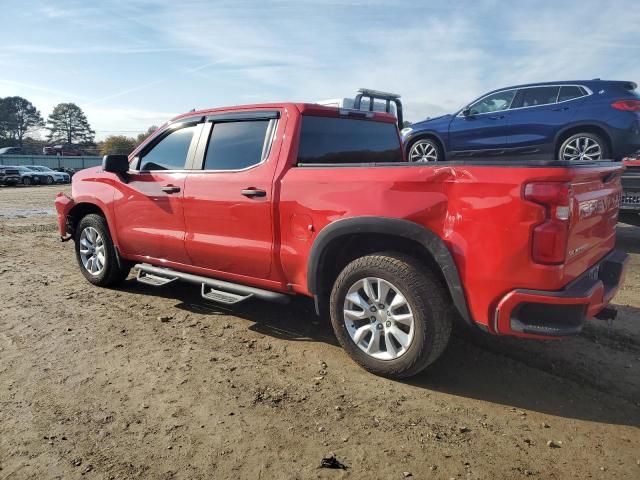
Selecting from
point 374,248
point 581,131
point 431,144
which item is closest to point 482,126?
point 431,144

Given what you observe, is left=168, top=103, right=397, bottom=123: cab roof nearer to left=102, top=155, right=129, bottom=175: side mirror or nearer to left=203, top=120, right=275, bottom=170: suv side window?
left=203, top=120, right=275, bottom=170: suv side window

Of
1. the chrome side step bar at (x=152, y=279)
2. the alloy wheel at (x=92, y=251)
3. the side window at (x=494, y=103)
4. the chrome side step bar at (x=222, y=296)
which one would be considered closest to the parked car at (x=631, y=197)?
the side window at (x=494, y=103)

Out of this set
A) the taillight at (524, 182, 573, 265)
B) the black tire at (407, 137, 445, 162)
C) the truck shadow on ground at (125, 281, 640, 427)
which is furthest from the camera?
the black tire at (407, 137, 445, 162)

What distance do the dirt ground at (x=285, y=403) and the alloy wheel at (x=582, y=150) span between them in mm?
2916

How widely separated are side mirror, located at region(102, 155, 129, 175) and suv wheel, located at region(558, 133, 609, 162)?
571cm

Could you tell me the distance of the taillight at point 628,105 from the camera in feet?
21.4

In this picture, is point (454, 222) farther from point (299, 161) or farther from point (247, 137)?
point (247, 137)

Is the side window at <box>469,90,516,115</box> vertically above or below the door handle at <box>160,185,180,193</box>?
above

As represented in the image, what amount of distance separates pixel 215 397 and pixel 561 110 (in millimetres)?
6269

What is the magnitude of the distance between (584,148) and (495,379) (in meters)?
4.79

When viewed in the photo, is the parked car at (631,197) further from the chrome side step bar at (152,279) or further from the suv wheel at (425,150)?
the chrome side step bar at (152,279)

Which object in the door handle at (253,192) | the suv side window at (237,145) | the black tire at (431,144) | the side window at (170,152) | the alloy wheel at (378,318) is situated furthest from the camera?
the black tire at (431,144)

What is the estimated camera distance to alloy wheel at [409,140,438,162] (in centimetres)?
845

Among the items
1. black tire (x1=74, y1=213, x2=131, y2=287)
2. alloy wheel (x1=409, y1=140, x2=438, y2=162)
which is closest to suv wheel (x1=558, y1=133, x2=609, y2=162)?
alloy wheel (x1=409, y1=140, x2=438, y2=162)
